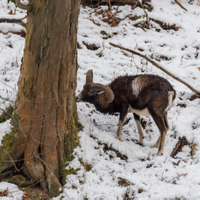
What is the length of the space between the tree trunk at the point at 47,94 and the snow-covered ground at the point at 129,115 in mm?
360

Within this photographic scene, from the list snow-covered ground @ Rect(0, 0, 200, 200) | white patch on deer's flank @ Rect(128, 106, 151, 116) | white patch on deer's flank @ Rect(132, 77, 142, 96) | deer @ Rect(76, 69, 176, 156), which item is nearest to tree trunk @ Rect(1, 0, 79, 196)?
snow-covered ground @ Rect(0, 0, 200, 200)

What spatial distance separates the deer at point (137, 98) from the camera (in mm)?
5810

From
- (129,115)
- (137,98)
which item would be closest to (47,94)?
(137,98)

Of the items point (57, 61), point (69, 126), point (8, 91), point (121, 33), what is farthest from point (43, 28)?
point (121, 33)

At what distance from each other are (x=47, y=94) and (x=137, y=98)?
2653 millimetres

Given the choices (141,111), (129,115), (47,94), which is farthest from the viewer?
(129,115)

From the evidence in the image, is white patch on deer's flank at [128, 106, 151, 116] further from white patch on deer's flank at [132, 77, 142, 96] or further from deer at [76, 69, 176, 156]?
white patch on deer's flank at [132, 77, 142, 96]

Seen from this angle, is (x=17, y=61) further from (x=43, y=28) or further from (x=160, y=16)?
(x=160, y=16)

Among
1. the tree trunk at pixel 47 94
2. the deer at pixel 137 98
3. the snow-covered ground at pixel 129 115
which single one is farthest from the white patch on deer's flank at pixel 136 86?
the tree trunk at pixel 47 94

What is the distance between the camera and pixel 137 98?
6.06 meters

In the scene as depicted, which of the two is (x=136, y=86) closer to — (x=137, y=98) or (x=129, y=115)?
(x=137, y=98)

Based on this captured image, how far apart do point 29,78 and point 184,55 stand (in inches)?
284

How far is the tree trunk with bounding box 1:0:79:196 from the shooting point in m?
3.80

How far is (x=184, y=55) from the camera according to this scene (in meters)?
9.65
